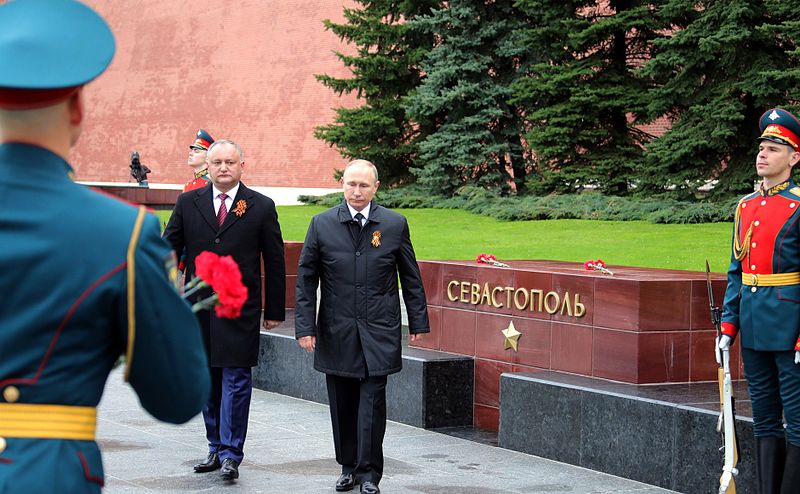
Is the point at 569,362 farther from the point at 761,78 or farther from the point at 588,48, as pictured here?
the point at 588,48

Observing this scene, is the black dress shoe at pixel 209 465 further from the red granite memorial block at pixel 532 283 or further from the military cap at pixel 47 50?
the military cap at pixel 47 50

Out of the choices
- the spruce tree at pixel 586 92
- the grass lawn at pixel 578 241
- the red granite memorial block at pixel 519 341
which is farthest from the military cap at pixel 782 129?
the spruce tree at pixel 586 92

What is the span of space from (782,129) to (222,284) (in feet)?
12.0

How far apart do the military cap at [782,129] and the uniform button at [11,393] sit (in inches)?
166

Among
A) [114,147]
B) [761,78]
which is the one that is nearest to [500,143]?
[761,78]

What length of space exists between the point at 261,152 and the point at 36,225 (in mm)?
34986

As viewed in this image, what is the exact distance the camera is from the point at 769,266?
5.38m

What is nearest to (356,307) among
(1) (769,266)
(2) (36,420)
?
(1) (769,266)

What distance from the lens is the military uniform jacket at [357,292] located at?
20.4ft

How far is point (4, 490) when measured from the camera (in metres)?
1.97

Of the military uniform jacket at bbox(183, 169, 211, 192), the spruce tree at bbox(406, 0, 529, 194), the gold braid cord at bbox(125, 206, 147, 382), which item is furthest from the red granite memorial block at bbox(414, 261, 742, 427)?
the spruce tree at bbox(406, 0, 529, 194)

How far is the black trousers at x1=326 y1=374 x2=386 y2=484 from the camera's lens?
6.10 m

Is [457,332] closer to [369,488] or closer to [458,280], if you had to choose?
[458,280]

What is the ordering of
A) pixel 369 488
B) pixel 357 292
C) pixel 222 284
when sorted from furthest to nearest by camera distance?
pixel 357 292 → pixel 369 488 → pixel 222 284
